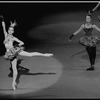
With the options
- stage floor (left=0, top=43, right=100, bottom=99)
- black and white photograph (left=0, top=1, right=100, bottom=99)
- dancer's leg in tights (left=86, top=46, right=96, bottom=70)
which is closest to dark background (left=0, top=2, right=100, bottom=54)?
black and white photograph (left=0, top=1, right=100, bottom=99)

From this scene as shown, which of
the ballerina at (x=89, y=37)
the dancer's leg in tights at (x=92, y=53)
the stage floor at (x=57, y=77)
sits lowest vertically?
the stage floor at (x=57, y=77)

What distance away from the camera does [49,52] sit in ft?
32.6

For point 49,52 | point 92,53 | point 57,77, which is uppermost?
point 92,53

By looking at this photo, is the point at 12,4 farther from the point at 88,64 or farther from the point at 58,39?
the point at 88,64

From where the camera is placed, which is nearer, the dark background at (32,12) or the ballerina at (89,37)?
the ballerina at (89,37)

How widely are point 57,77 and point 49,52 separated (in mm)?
1181

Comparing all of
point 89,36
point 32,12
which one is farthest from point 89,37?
point 32,12

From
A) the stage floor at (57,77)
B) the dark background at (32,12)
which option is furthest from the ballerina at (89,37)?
the dark background at (32,12)

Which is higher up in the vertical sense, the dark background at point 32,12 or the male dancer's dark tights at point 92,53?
the dark background at point 32,12

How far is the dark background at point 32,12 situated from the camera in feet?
34.6

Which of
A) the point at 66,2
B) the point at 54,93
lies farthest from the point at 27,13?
the point at 54,93

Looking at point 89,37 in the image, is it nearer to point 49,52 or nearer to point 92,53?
point 92,53

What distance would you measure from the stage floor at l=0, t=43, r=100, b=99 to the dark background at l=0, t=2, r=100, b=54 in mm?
722

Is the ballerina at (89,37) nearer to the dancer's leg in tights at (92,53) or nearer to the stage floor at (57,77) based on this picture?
the dancer's leg in tights at (92,53)
